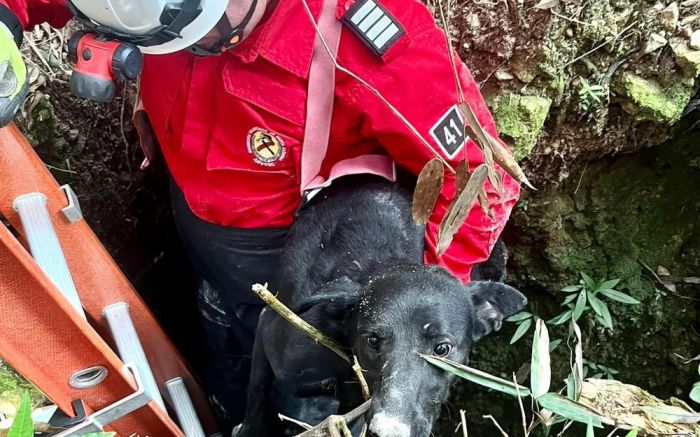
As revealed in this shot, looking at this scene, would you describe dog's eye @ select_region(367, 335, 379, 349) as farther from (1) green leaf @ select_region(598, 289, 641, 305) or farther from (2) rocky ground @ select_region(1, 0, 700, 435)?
(1) green leaf @ select_region(598, 289, 641, 305)

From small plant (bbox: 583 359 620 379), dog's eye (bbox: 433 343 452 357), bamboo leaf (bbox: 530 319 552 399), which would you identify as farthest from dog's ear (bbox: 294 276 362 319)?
small plant (bbox: 583 359 620 379)

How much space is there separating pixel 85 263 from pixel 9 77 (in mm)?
720

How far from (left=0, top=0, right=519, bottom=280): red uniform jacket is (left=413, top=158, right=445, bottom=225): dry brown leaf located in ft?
1.45

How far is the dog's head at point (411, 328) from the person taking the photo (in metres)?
1.74

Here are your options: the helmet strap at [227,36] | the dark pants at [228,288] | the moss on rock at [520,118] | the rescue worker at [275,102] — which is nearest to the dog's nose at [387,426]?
the rescue worker at [275,102]

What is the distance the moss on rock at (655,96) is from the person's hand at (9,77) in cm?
230

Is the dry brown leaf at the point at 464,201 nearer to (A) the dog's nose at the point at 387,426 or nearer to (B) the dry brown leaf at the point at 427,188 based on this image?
(B) the dry brown leaf at the point at 427,188

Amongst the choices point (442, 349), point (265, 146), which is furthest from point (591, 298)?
point (265, 146)

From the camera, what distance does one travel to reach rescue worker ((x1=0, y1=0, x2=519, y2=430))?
185 centimetres

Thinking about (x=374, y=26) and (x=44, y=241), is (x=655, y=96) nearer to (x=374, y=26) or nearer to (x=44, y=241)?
(x=374, y=26)

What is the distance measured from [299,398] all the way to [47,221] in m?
1.00

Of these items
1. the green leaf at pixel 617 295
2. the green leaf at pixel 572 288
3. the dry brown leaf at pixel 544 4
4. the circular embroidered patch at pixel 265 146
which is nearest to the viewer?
the circular embroidered patch at pixel 265 146

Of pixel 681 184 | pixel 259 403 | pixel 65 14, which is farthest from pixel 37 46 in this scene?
pixel 681 184

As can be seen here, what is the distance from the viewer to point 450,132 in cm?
197
